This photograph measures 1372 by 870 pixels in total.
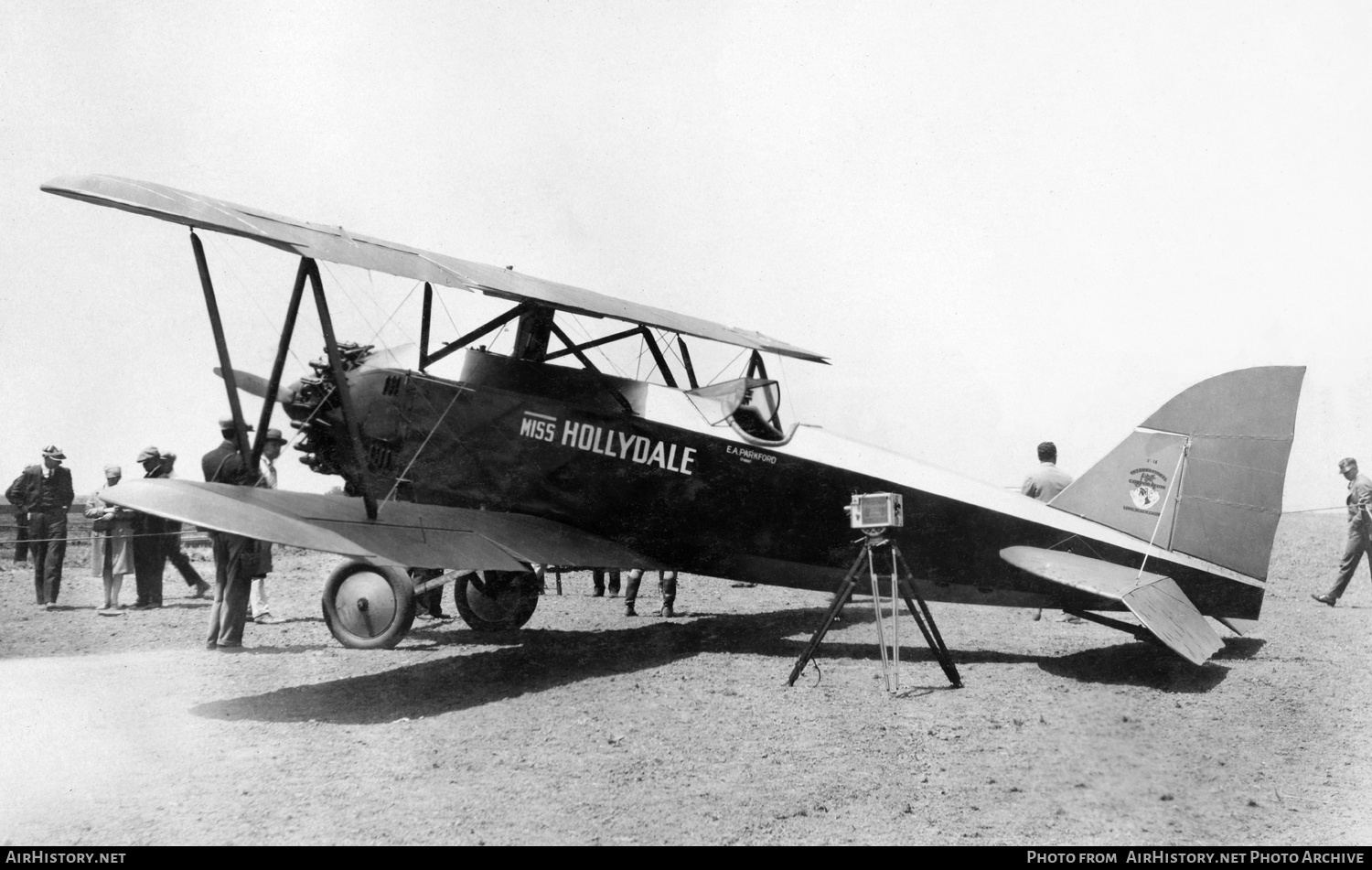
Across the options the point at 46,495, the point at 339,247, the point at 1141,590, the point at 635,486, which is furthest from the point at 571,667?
the point at 46,495

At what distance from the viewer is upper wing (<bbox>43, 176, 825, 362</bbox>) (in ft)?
18.3

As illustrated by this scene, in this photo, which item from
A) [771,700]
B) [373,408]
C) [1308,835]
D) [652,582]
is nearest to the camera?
[1308,835]

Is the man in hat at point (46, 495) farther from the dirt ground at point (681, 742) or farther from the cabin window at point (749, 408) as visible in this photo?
the cabin window at point (749, 408)

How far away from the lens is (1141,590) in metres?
5.87

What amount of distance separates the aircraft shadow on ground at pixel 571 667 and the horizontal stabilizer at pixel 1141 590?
12.0 inches

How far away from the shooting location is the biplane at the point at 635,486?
6016 millimetres

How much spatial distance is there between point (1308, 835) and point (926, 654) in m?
3.74

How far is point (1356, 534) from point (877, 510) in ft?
26.1

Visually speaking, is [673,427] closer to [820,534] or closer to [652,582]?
[820,534]

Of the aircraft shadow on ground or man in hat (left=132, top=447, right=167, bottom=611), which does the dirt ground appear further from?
man in hat (left=132, top=447, right=167, bottom=611)

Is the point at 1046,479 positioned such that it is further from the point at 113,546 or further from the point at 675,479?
the point at 113,546

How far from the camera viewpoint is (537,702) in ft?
18.5

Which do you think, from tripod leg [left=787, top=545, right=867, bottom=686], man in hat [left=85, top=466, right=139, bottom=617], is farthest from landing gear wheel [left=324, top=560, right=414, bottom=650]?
man in hat [left=85, top=466, right=139, bottom=617]
